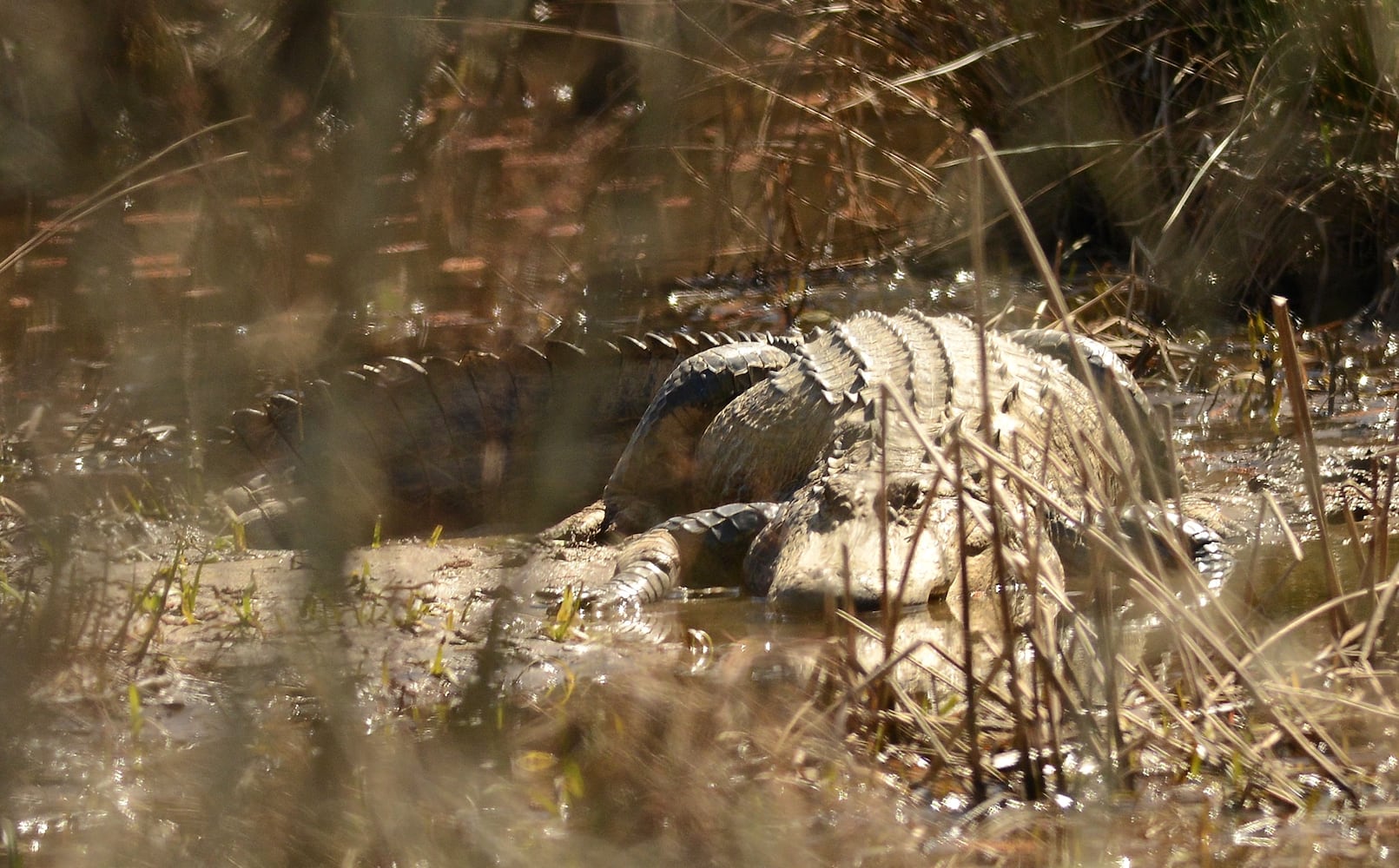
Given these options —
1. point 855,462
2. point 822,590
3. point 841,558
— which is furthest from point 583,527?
point 841,558

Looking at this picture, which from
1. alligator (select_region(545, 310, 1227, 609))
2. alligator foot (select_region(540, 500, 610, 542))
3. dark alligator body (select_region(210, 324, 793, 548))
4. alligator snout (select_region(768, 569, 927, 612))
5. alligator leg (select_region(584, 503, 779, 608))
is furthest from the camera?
alligator foot (select_region(540, 500, 610, 542))

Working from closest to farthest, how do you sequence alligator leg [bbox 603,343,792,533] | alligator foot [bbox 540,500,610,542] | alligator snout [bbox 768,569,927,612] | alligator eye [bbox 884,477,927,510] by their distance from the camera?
alligator snout [bbox 768,569,927,612] → alligator eye [bbox 884,477,927,510] → alligator foot [bbox 540,500,610,542] → alligator leg [bbox 603,343,792,533]

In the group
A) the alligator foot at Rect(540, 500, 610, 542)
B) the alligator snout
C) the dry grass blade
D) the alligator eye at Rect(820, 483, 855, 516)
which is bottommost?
the alligator foot at Rect(540, 500, 610, 542)

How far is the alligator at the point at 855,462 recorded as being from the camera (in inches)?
116

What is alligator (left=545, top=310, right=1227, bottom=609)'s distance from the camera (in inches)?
116

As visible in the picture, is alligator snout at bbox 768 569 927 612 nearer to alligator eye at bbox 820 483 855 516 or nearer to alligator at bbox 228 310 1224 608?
alligator at bbox 228 310 1224 608

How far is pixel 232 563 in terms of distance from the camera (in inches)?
134

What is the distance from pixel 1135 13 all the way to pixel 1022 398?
2441 mm

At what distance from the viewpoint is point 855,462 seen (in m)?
3.66

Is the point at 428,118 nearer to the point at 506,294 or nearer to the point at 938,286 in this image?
the point at 506,294

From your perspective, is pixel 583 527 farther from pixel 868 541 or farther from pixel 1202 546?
pixel 1202 546

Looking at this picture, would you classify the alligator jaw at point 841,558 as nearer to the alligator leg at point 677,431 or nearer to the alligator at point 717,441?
the alligator at point 717,441

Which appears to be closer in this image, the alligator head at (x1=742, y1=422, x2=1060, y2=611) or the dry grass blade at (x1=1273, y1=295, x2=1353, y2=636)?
the dry grass blade at (x1=1273, y1=295, x2=1353, y2=636)

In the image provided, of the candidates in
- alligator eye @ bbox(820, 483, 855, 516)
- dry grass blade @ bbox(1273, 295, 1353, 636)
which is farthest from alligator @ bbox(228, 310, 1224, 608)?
dry grass blade @ bbox(1273, 295, 1353, 636)
